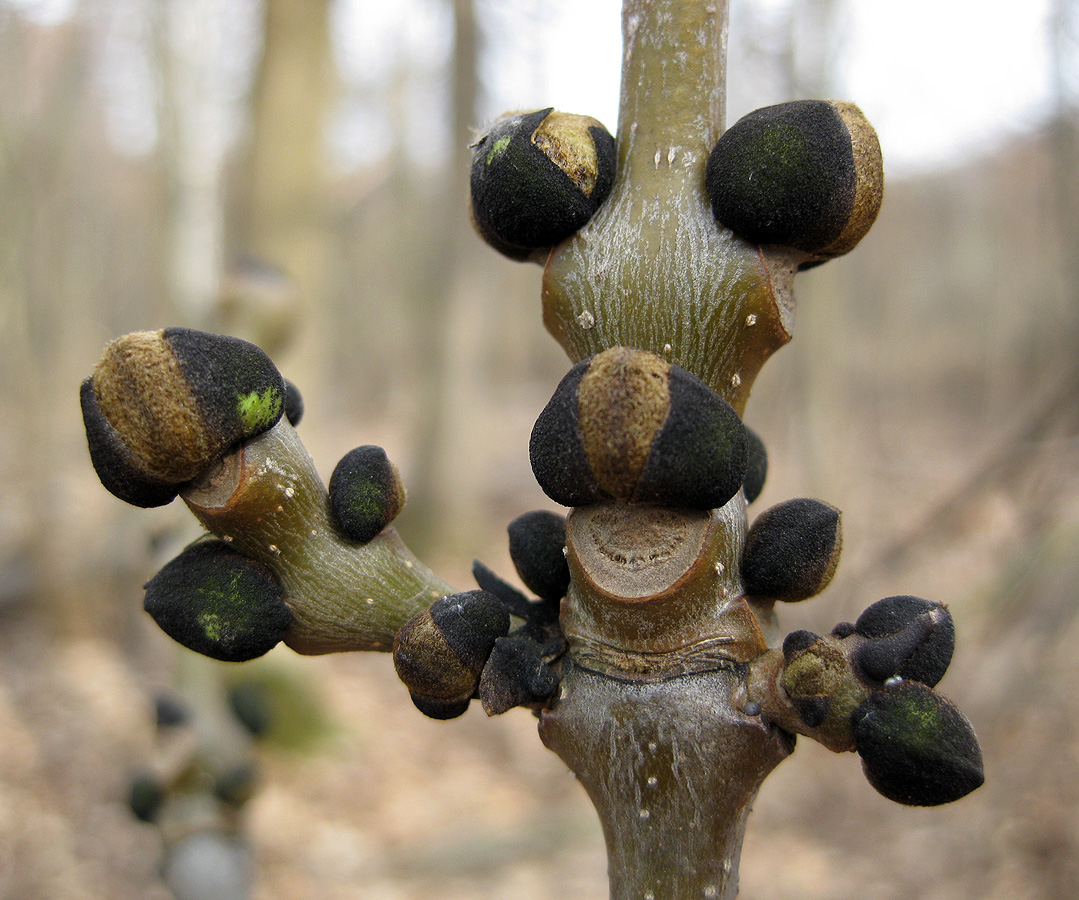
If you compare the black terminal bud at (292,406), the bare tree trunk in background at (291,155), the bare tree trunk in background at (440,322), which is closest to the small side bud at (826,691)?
the black terminal bud at (292,406)

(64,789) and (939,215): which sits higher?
(939,215)

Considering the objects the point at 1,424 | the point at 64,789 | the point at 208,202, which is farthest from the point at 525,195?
the point at 1,424

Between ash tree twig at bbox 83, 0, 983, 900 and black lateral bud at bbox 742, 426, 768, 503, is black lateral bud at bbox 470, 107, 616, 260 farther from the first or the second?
black lateral bud at bbox 742, 426, 768, 503

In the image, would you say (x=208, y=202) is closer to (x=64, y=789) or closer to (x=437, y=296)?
(x=64, y=789)

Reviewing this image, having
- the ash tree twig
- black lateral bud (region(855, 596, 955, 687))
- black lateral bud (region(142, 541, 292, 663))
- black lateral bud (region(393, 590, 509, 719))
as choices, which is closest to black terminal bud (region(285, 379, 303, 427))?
the ash tree twig

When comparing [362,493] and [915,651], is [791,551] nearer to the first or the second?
[915,651]

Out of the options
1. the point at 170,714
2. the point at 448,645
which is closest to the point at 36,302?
the point at 170,714
